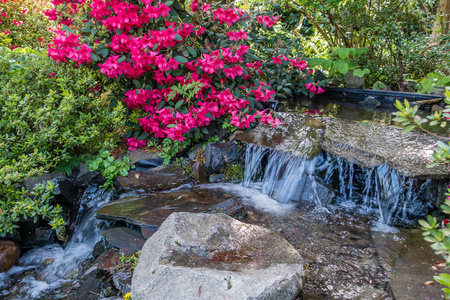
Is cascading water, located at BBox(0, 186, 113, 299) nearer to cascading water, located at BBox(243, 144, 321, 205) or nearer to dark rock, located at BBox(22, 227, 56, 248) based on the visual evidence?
dark rock, located at BBox(22, 227, 56, 248)

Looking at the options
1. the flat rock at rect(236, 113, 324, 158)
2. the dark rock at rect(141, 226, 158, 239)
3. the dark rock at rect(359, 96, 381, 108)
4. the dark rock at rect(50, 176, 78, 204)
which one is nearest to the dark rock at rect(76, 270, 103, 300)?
the dark rock at rect(141, 226, 158, 239)

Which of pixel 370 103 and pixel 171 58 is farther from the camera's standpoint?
pixel 370 103

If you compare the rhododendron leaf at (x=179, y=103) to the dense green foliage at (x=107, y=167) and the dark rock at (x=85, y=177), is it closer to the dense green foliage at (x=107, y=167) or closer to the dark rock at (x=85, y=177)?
the dense green foliage at (x=107, y=167)

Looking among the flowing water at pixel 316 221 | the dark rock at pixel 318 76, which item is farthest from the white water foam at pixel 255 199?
the dark rock at pixel 318 76

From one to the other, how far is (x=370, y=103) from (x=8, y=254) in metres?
5.48

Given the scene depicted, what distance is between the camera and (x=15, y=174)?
9.25 feet

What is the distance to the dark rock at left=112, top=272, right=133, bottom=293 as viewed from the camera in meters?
2.29

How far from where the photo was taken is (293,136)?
3.94 m

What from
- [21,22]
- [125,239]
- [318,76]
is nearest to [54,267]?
[125,239]

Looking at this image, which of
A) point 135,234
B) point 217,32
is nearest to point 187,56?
point 217,32

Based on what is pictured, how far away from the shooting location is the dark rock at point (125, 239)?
2.74m

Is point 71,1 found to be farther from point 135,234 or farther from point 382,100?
point 382,100

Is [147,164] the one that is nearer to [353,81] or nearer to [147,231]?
[147,231]

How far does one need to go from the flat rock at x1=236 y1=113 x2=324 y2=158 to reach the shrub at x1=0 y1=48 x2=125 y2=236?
167cm
